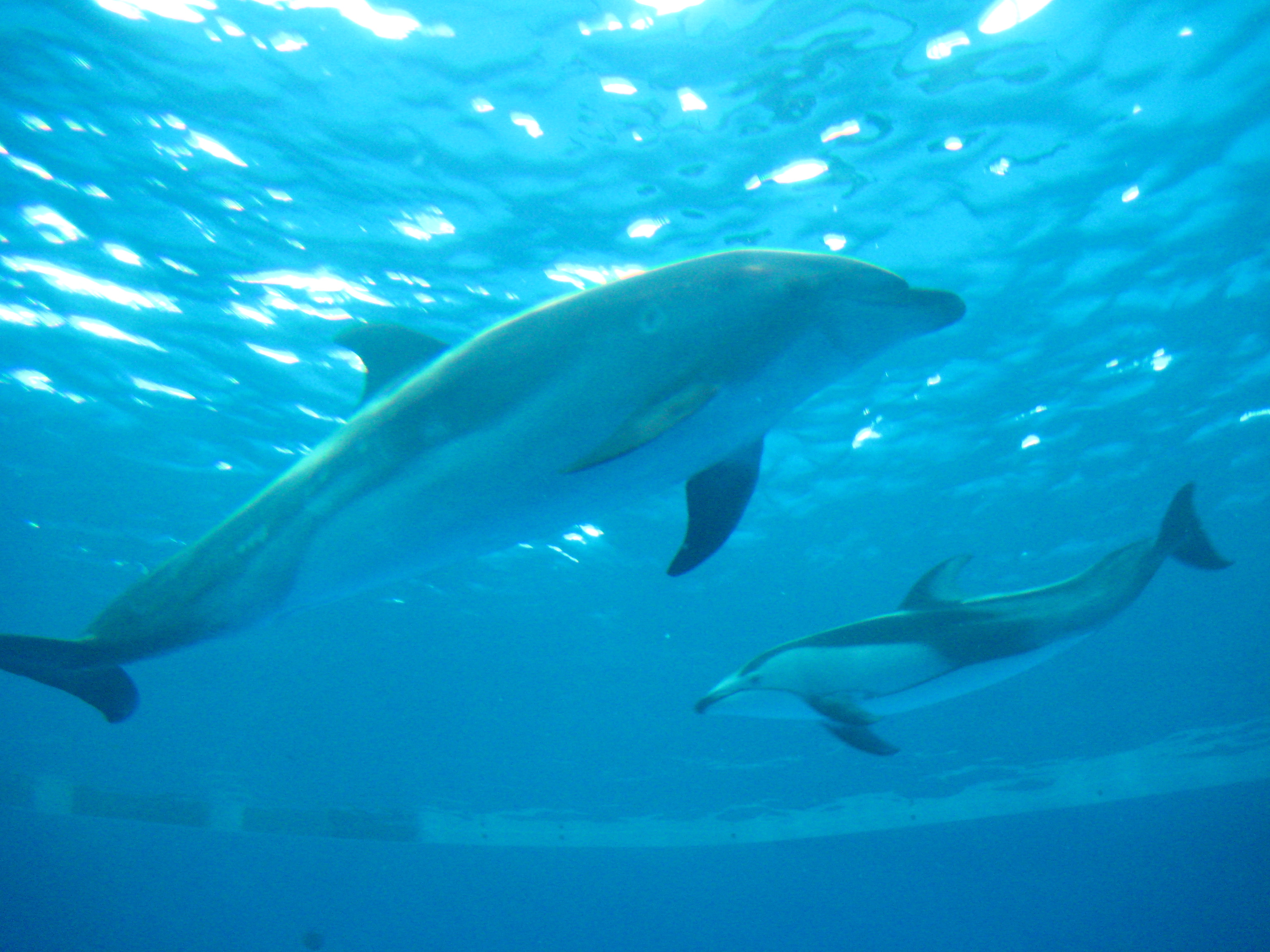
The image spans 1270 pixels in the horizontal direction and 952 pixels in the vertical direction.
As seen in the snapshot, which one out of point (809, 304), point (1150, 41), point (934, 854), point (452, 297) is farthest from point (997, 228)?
point (934, 854)

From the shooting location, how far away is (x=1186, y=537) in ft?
14.6

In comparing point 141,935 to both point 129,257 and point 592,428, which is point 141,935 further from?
point 592,428

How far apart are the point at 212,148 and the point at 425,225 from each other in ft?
6.38

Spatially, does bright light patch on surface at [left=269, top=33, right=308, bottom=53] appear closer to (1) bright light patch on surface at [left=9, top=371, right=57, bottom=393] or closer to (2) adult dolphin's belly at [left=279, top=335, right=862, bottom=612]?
(2) adult dolphin's belly at [left=279, top=335, right=862, bottom=612]

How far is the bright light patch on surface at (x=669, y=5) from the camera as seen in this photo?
18.1ft

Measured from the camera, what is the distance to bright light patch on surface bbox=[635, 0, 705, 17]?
18.1ft

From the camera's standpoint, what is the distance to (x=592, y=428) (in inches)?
89.1

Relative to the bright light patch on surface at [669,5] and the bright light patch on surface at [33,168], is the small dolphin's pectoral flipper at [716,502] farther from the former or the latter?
the bright light patch on surface at [33,168]

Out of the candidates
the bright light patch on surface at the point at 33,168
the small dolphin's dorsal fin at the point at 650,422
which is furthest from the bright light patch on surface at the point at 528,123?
the small dolphin's dorsal fin at the point at 650,422

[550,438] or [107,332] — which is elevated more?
[107,332]

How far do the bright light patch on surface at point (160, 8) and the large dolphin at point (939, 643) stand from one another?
649 centimetres

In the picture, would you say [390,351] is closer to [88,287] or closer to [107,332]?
[88,287]

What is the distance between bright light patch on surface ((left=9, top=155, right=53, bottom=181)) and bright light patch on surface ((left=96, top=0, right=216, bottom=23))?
2.14 m

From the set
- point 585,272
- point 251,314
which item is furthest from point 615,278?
point 251,314
